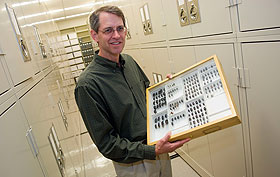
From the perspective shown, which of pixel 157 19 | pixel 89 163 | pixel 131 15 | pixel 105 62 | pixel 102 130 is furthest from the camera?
pixel 131 15

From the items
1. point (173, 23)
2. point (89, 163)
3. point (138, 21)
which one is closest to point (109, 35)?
point (173, 23)

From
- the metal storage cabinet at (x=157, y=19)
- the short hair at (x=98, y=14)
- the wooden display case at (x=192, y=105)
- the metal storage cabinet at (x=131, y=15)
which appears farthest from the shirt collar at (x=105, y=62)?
the metal storage cabinet at (x=131, y=15)

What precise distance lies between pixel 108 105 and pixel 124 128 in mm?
211

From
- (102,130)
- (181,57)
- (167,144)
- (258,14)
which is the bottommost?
(167,144)

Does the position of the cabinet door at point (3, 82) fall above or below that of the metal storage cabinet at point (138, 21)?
below

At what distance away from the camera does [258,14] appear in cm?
110

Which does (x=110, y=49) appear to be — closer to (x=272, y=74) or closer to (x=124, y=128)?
(x=124, y=128)

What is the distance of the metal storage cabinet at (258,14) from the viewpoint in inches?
39.9

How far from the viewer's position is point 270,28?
1.06m

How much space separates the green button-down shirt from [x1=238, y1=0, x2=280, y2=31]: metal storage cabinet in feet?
2.74

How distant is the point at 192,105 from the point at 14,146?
0.89 meters

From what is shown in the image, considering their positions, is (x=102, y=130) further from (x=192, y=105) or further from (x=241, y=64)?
(x=241, y=64)

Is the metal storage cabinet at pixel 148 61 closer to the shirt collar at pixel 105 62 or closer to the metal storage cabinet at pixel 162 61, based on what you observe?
the metal storage cabinet at pixel 162 61

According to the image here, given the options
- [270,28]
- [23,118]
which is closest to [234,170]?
[270,28]
